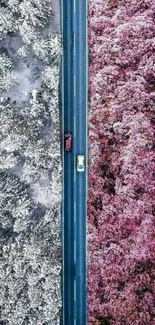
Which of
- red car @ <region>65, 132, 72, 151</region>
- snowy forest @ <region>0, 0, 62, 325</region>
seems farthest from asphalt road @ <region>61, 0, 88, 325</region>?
snowy forest @ <region>0, 0, 62, 325</region>

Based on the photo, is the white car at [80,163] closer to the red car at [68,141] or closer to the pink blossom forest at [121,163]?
the pink blossom forest at [121,163]

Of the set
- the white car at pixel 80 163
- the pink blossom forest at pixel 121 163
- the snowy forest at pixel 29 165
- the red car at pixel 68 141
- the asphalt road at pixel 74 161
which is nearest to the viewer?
the snowy forest at pixel 29 165

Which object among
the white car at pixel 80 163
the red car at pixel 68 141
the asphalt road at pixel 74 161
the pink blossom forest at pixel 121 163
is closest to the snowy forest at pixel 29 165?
the red car at pixel 68 141

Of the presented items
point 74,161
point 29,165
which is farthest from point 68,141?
point 29,165

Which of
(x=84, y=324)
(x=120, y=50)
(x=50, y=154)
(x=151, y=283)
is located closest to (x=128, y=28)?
(x=120, y=50)

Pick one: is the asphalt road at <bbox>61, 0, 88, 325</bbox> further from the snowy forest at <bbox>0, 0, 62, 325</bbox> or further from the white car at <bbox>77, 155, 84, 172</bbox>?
the snowy forest at <bbox>0, 0, 62, 325</bbox>

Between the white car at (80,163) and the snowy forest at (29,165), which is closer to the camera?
the snowy forest at (29,165)
